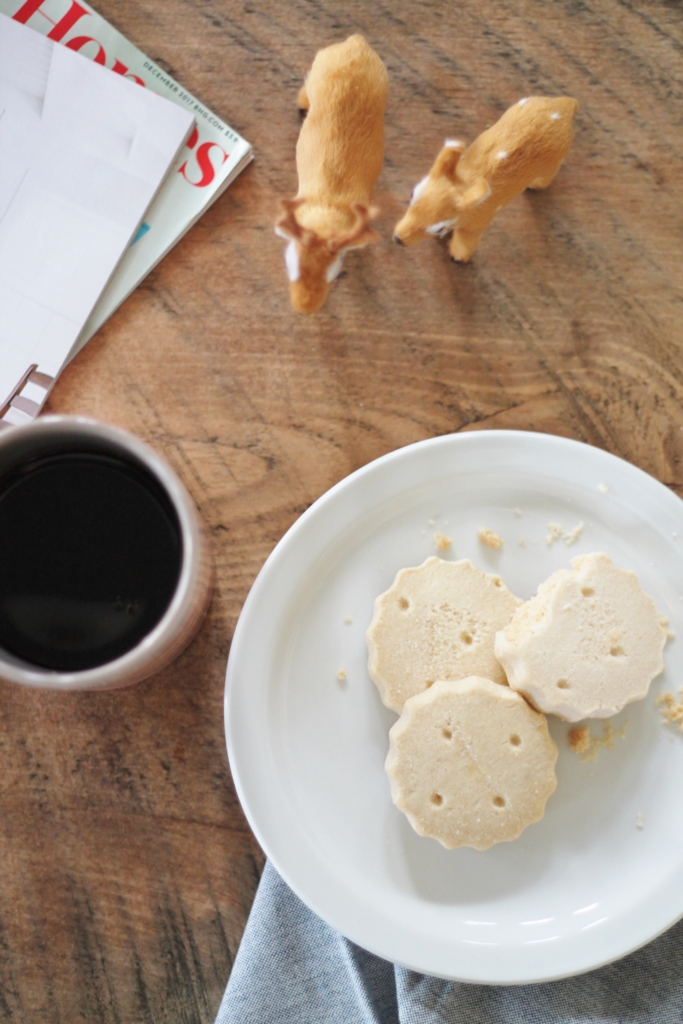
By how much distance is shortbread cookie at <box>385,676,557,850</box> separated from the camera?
0.59 m

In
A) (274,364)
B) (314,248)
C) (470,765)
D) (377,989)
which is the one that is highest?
(314,248)

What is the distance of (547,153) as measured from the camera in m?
0.59

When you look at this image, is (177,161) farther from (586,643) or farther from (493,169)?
(586,643)

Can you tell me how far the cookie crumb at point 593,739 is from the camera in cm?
62

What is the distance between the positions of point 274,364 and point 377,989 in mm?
585

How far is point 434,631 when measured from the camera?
0.61 meters

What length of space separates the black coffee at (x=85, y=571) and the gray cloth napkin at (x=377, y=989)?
277mm

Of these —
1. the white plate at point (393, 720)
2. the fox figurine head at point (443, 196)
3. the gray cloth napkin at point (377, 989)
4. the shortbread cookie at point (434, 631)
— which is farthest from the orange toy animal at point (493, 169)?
the gray cloth napkin at point (377, 989)

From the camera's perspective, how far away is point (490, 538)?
633mm

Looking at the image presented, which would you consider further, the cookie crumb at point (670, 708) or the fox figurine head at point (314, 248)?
the cookie crumb at point (670, 708)

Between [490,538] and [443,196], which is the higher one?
[443,196]

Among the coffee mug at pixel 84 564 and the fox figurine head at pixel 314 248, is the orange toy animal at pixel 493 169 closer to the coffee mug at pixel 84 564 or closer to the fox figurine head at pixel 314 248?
the fox figurine head at pixel 314 248

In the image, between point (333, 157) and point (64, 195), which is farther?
point (64, 195)

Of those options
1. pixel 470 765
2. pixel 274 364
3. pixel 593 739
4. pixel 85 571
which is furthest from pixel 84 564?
pixel 593 739
